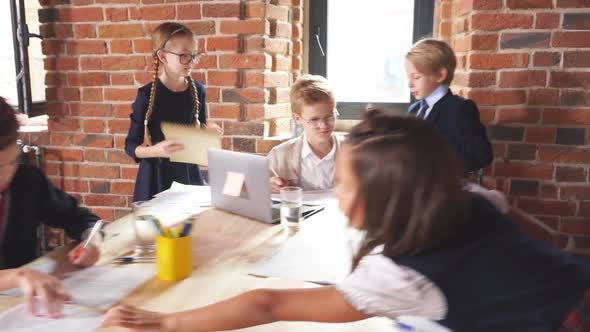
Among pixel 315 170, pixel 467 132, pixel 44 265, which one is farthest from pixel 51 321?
pixel 467 132

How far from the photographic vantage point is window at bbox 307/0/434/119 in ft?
8.68

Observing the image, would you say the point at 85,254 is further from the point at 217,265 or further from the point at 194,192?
the point at 194,192

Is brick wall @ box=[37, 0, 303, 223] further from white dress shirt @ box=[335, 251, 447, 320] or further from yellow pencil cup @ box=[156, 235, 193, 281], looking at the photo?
white dress shirt @ box=[335, 251, 447, 320]

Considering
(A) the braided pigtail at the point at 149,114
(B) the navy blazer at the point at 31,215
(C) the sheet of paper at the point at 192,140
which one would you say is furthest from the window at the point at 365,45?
(B) the navy blazer at the point at 31,215

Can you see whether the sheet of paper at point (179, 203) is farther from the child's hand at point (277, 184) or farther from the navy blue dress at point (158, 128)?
the navy blue dress at point (158, 128)

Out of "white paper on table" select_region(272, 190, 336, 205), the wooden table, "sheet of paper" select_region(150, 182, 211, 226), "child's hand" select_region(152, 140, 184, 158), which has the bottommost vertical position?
the wooden table

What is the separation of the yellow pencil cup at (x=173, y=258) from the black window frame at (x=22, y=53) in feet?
5.92

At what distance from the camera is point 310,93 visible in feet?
6.34

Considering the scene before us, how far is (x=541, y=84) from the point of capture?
2.10m

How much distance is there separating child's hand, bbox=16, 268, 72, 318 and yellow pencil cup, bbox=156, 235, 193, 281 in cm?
19

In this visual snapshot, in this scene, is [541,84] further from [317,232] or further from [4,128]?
[4,128]

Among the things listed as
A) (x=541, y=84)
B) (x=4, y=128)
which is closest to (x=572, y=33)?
(x=541, y=84)

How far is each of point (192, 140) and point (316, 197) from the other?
19.7 inches

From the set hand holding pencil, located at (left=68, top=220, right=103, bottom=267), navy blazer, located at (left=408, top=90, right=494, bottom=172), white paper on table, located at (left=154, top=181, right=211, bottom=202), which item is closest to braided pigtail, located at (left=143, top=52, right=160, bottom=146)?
white paper on table, located at (left=154, top=181, right=211, bottom=202)
